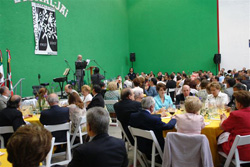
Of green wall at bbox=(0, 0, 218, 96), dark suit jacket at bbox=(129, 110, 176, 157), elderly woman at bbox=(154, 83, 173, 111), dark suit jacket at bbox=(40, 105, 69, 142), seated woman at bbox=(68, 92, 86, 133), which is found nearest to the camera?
dark suit jacket at bbox=(129, 110, 176, 157)

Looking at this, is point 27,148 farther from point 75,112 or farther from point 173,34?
point 173,34

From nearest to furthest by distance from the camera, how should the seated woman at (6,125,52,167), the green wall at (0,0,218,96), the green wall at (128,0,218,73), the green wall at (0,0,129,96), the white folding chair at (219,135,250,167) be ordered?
the seated woman at (6,125,52,167) → the white folding chair at (219,135,250,167) → the green wall at (0,0,129,96) → the green wall at (0,0,218,96) → the green wall at (128,0,218,73)

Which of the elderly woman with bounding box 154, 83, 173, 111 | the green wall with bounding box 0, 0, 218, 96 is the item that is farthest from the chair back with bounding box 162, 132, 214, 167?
the green wall with bounding box 0, 0, 218, 96

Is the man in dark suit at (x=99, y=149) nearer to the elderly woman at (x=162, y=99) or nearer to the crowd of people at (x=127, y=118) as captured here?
the crowd of people at (x=127, y=118)

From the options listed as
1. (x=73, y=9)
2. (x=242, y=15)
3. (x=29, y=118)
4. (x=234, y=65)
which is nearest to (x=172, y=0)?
(x=242, y=15)

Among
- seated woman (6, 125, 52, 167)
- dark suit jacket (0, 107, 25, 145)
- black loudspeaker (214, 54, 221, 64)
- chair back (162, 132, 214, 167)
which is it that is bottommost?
chair back (162, 132, 214, 167)

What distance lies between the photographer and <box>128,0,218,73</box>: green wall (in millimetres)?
15484

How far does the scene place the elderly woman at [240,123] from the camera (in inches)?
108

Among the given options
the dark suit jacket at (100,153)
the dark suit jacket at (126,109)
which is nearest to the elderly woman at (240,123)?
the dark suit jacket at (126,109)

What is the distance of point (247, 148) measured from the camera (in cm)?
273

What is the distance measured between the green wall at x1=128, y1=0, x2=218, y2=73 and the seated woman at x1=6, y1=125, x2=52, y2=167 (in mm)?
15229

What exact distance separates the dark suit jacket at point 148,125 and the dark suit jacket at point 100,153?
3.62 ft

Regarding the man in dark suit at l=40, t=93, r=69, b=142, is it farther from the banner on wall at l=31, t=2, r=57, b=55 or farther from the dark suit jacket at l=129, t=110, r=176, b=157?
the banner on wall at l=31, t=2, r=57, b=55

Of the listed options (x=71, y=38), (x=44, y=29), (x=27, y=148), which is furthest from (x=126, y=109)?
(x=71, y=38)
